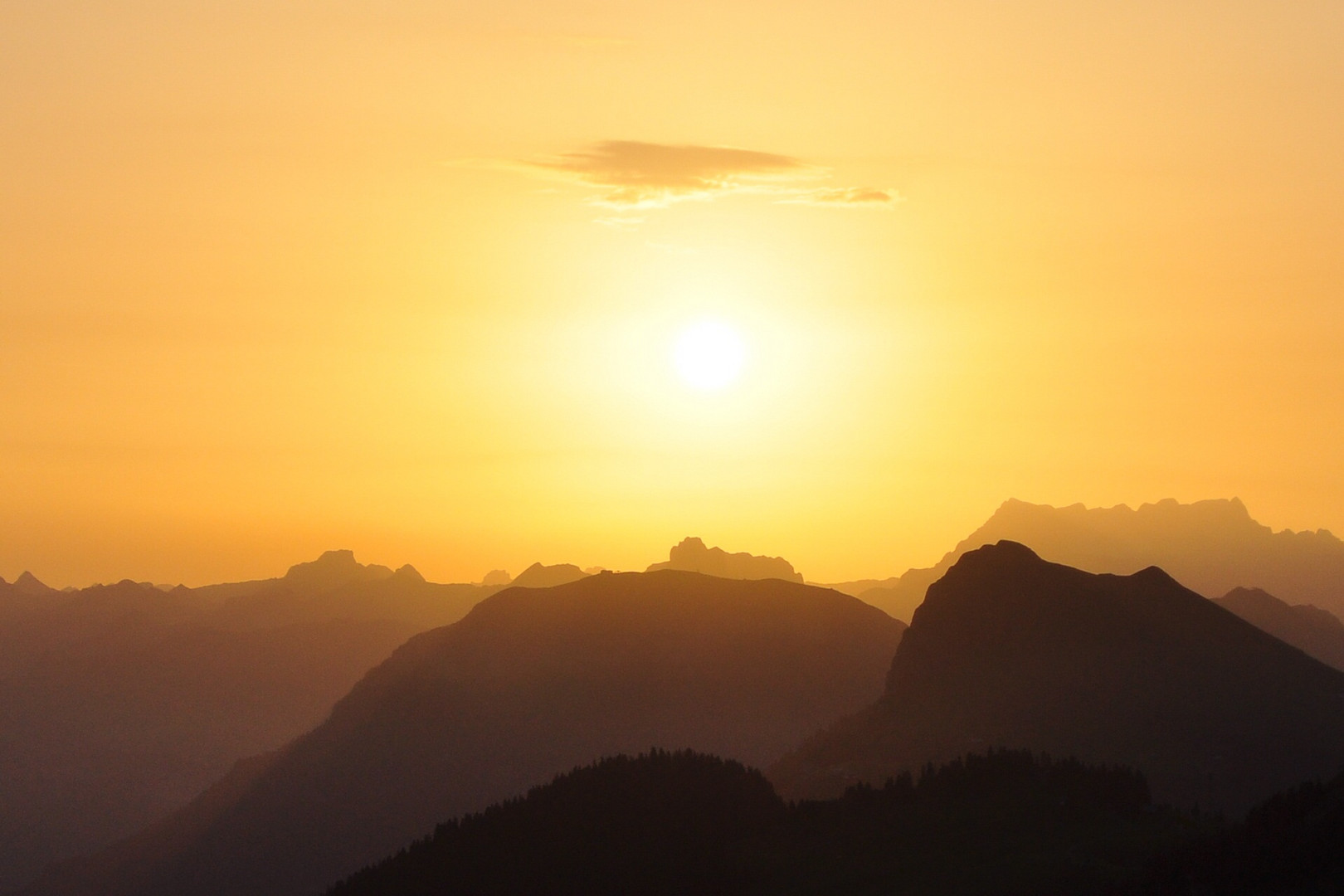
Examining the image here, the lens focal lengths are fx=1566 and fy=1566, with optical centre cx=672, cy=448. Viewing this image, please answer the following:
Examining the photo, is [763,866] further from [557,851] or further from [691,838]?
[557,851]

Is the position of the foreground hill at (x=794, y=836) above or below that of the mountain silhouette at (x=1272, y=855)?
below

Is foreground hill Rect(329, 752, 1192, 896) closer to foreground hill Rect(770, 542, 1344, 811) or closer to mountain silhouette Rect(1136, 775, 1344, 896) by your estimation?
mountain silhouette Rect(1136, 775, 1344, 896)

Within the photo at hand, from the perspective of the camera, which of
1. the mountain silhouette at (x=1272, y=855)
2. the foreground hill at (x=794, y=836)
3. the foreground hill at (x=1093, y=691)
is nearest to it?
the mountain silhouette at (x=1272, y=855)

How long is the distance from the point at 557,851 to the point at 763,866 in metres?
24.8

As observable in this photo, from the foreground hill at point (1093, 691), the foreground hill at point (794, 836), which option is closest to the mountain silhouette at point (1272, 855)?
the foreground hill at point (794, 836)

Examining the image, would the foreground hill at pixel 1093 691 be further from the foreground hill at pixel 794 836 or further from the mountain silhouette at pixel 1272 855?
the mountain silhouette at pixel 1272 855

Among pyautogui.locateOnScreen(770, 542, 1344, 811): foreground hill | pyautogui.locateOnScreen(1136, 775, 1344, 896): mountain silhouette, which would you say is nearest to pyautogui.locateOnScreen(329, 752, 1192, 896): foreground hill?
pyautogui.locateOnScreen(1136, 775, 1344, 896): mountain silhouette

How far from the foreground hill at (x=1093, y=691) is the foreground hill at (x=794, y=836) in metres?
27.2

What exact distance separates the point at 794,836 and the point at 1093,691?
241 ft

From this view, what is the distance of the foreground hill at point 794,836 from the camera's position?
75000 mm

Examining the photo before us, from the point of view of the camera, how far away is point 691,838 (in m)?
99.0

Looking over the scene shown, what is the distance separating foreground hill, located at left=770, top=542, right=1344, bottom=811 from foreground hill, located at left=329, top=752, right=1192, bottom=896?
27.2m

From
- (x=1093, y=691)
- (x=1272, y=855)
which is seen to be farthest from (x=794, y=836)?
(x=1093, y=691)

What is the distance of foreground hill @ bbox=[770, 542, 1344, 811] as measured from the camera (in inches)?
5586
